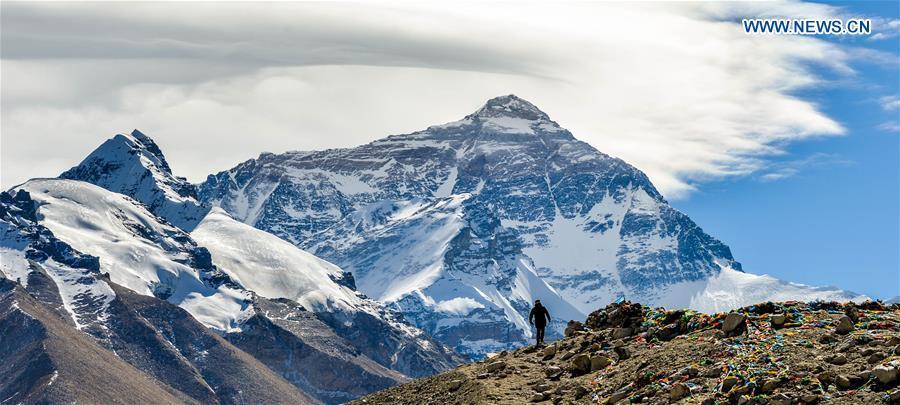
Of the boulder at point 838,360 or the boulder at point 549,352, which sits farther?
the boulder at point 549,352

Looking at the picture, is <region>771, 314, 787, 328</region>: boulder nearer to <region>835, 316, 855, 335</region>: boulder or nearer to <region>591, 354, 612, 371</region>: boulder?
<region>835, 316, 855, 335</region>: boulder

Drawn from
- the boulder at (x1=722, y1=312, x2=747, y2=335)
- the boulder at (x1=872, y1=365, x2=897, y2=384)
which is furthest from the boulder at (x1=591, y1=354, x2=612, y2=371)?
the boulder at (x1=872, y1=365, x2=897, y2=384)

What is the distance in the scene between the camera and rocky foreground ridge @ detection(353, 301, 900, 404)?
5419cm

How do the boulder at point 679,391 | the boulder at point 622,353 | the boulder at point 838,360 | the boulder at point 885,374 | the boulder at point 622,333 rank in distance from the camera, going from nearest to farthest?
the boulder at point 885,374 → the boulder at point 838,360 → the boulder at point 679,391 → the boulder at point 622,353 → the boulder at point 622,333

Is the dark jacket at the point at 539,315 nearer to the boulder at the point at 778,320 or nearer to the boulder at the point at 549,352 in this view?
the boulder at the point at 549,352

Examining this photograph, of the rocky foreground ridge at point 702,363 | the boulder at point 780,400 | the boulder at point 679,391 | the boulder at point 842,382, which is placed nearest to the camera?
the boulder at point 780,400

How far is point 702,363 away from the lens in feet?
198

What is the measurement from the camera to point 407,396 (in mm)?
72125

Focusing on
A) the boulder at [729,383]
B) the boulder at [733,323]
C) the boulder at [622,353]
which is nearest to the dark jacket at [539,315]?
the boulder at [622,353]

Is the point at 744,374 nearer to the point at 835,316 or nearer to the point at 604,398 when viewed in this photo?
the point at 604,398

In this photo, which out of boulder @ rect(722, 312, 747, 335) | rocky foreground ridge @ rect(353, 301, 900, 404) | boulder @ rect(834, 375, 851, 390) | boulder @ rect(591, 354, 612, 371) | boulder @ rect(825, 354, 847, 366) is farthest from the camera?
boulder @ rect(591, 354, 612, 371)

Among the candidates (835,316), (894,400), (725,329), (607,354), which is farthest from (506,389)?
(894,400)

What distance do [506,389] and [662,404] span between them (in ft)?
32.6

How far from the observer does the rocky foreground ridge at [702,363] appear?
178 ft
